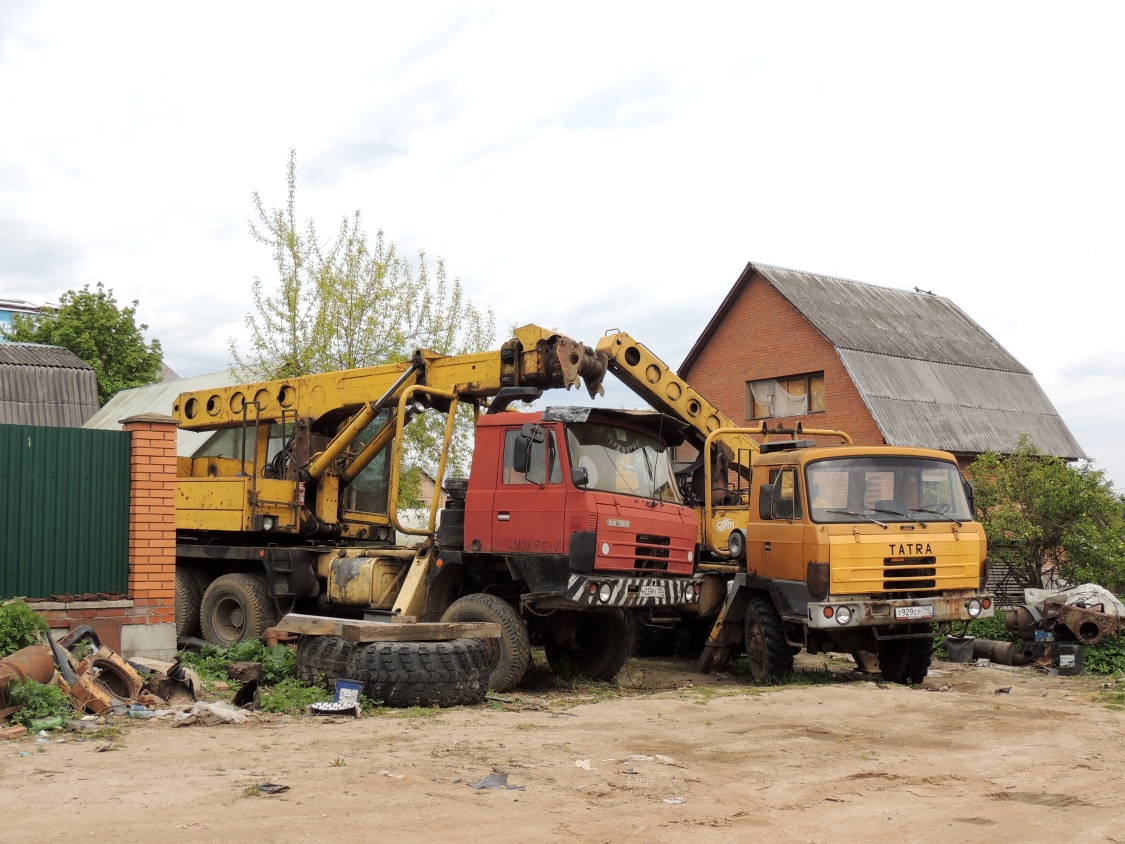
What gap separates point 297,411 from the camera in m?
14.4

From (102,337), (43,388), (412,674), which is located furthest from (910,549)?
(102,337)

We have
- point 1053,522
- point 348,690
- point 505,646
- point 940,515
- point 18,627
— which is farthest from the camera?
point 1053,522

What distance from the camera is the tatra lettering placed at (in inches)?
454

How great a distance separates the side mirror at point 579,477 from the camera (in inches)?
427

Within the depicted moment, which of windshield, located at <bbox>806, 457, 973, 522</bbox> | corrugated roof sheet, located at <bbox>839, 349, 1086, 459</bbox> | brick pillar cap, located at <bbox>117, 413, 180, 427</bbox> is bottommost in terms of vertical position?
windshield, located at <bbox>806, 457, 973, 522</bbox>

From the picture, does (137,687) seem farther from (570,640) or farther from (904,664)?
(904,664)

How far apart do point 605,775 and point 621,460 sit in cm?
498

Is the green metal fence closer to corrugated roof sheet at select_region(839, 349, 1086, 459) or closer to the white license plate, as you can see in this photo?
the white license plate

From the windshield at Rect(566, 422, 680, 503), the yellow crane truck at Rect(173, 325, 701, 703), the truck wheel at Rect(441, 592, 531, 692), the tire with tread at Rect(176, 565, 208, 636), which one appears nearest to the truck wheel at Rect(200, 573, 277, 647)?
the yellow crane truck at Rect(173, 325, 701, 703)

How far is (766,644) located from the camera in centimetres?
1234

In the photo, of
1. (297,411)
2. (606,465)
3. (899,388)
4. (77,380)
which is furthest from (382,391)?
(77,380)

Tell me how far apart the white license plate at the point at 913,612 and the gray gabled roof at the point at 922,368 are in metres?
14.2

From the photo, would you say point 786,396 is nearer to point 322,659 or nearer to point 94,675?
point 322,659

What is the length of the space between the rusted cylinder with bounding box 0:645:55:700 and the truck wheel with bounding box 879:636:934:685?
8384 millimetres
